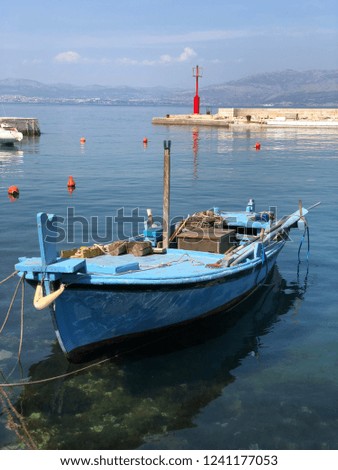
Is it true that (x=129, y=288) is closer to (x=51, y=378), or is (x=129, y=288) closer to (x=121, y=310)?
(x=121, y=310)

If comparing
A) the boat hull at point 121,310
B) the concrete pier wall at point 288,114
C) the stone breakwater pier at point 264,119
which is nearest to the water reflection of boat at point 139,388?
the boat hull at point 121,310

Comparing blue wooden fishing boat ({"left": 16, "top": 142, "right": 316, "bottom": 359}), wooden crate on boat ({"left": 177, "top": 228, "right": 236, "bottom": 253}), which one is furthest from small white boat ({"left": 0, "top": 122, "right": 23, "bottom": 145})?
wooden crate on boat ({"left": 177, "top": 228, "right": 236, "bottom": 253})

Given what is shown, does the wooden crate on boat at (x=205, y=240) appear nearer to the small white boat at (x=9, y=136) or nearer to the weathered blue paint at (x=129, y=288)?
the weathered blue paint at (x=129, y=288)

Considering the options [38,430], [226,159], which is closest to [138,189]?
[226,159]

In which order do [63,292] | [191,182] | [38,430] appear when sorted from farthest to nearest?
1. [191,182]
2. [63,292]
3. [38,430]

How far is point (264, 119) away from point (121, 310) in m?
95.9

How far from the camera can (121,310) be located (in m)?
11.6

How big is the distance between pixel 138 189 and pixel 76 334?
79.4 feet

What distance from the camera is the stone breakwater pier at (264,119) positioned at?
96.4 m

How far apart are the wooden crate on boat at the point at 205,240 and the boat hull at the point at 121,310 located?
5.41 feet

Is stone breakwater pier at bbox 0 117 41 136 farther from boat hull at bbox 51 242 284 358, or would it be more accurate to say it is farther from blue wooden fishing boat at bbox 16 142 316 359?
boat hull at bbox 51 242 284 358

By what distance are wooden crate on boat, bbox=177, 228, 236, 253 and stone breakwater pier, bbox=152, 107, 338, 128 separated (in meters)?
84.0

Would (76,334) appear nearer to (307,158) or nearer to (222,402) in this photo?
(222,402)

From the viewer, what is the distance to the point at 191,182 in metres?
38.4
